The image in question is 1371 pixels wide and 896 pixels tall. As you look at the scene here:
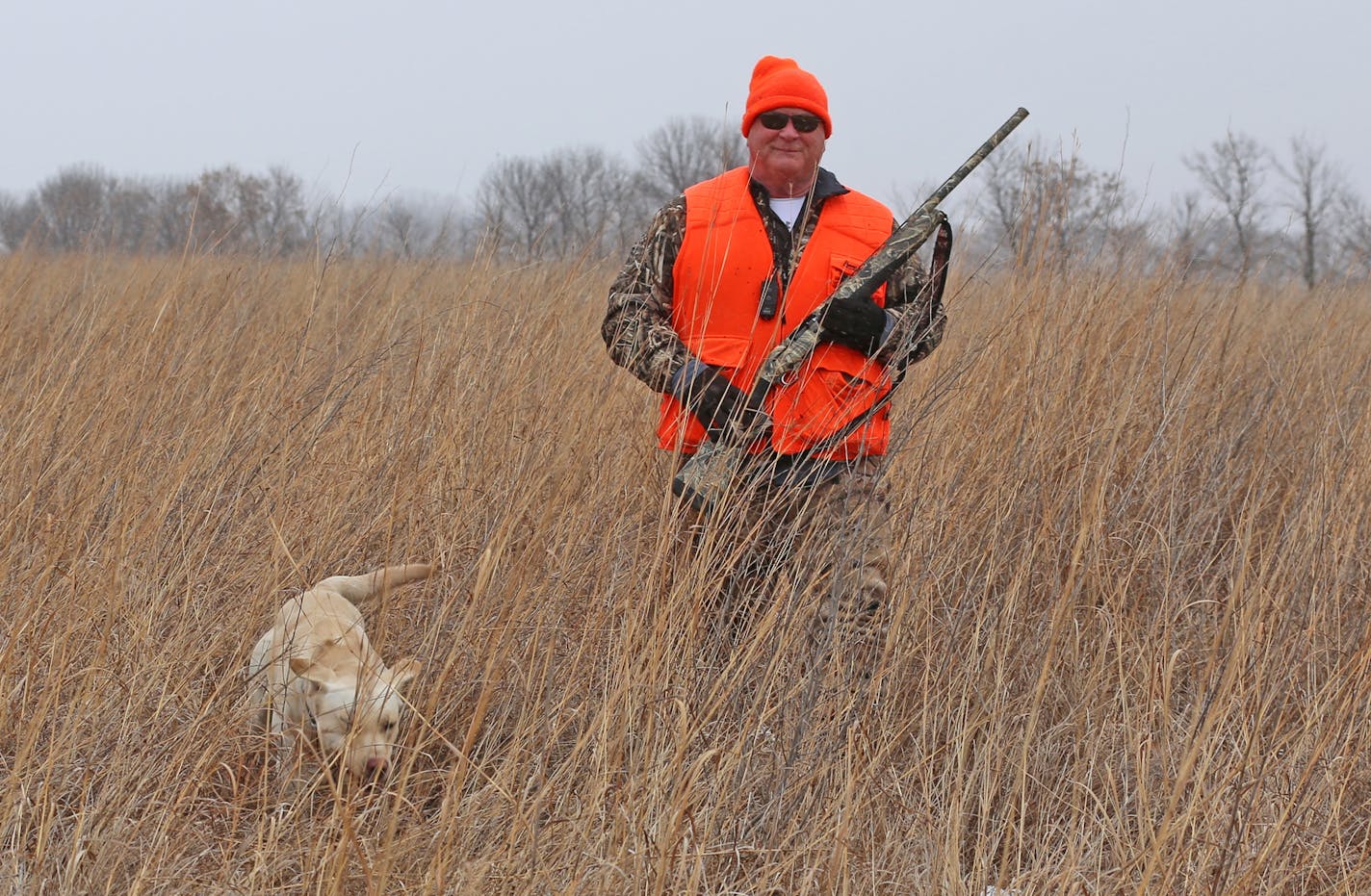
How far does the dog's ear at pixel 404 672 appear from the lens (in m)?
1.95

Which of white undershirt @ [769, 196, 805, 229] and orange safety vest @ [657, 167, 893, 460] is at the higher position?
white undershirt @ [769, 196, 805, 229]

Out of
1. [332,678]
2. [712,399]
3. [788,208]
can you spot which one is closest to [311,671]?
[332,678]

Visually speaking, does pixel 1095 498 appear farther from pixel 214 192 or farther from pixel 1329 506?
pixel 214 192

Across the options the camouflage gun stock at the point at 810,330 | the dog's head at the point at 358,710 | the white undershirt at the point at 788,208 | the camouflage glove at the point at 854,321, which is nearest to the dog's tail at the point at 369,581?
the dog's head at the point at 358,710

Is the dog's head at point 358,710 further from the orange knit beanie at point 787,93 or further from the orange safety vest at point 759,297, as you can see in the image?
the orange knit beanie at point 787,93

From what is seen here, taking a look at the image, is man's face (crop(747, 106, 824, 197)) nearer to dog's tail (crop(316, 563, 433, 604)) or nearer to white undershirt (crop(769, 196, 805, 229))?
white undershirt (crop(769, 196, 805, 229))

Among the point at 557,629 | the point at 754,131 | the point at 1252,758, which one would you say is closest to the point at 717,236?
the point at 754,131

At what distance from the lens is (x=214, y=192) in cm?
536

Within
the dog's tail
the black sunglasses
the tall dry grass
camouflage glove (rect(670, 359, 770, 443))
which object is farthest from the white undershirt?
the dog's tail

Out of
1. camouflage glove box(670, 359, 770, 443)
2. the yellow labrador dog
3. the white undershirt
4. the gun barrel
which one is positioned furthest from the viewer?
the white undershirt

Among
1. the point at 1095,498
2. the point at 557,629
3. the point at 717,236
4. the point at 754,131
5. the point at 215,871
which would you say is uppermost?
the point at 754,131

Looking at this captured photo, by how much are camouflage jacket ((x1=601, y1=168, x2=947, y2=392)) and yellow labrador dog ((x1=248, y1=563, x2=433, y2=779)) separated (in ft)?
2.34

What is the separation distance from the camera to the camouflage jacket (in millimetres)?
2637

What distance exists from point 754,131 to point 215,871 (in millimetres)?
1877
